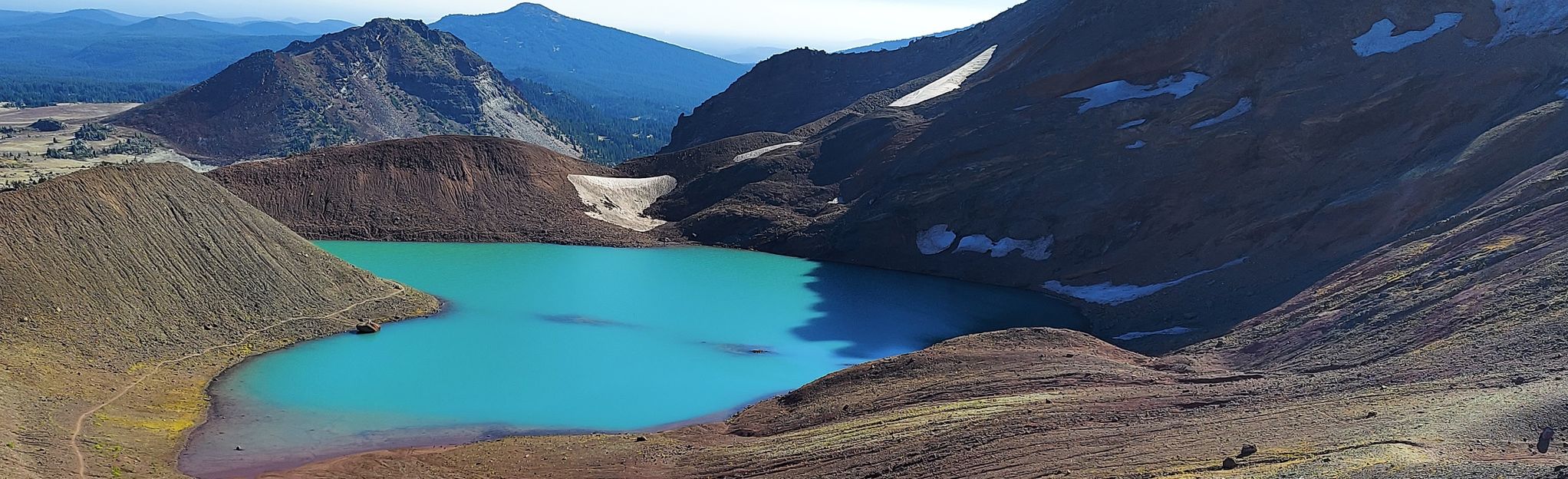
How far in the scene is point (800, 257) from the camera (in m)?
59.9

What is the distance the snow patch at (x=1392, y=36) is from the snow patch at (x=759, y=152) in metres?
31.4

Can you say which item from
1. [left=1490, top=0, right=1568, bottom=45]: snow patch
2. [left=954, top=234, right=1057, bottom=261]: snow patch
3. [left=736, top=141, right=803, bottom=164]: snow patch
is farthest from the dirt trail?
A: [left=1490, top=0, right=1568, bottom=45]: snow patch

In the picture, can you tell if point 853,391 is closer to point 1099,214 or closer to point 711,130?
point 1099,214

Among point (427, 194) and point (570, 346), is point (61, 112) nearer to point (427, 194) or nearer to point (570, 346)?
point (427, 194)

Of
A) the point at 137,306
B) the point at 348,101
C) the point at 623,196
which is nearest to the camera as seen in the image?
the point at 137,306

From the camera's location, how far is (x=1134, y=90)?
207ft

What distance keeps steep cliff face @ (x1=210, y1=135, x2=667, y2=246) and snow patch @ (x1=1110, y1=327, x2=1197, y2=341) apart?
2863cm

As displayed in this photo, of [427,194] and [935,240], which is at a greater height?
[427,194]

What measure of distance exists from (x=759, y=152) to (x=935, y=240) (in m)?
18.7

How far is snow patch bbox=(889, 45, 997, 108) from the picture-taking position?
273 ft

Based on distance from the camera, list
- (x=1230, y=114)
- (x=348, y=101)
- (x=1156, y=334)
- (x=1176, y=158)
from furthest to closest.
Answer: (x=348, y=101) < (x=1230, y=114) < (x=1176, y=158) < (x=1156, y=334)

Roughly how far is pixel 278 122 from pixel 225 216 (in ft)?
278

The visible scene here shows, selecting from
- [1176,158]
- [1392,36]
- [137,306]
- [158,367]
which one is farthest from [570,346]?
[1392,36]

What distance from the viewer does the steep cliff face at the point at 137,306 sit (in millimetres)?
25875
